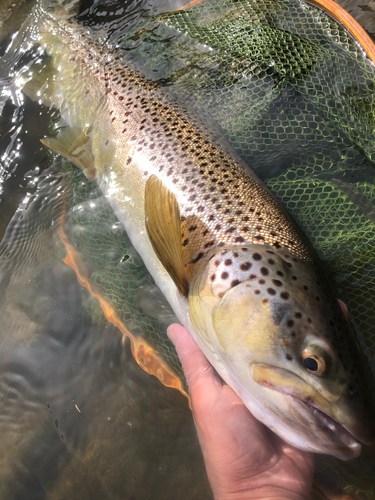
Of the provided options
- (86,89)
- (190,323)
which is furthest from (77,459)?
(86,89)

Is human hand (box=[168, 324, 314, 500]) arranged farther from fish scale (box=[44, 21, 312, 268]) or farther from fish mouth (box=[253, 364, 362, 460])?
fish scale (box=[44, 21, 312, 268])

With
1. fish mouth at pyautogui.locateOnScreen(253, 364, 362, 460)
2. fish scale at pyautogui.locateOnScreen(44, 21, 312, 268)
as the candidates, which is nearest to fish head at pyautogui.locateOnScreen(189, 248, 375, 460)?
fish mouth at pyautogui.locateOnScreen(253, 364, 362, 460)

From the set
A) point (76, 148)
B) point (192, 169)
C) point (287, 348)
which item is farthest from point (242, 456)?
point (76, 148)

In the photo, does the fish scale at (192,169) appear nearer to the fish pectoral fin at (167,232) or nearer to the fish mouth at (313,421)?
the fish pectoral fin at (167,232)

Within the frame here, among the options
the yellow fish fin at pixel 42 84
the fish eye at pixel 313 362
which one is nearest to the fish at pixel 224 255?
the fish eye at pixel 313 362

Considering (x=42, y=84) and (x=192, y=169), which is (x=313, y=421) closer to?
(x=192, y=169)

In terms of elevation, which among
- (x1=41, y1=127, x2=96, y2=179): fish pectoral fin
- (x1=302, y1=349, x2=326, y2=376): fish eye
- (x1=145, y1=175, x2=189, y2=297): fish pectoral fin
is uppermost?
(x1=41, y1=127, x2=96, y2=179): fish pectoral fin
